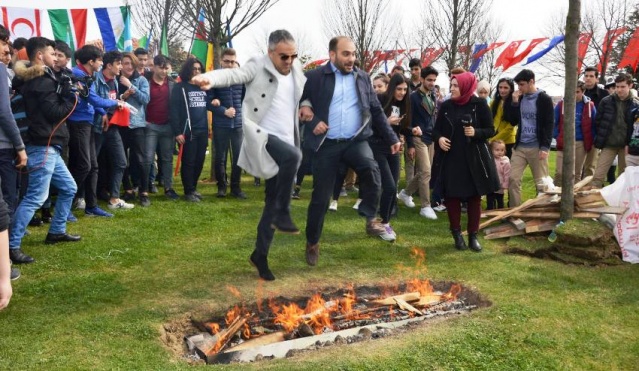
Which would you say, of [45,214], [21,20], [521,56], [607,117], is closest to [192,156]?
[45,214]

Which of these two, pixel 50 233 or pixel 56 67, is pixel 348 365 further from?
pixel 56 67

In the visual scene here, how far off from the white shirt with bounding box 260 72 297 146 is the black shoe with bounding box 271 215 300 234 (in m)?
0.69

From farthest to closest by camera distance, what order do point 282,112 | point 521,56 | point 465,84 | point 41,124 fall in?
point 521,56, point 465,84, point 41,124, point 282,112

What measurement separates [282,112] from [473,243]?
11.3ft

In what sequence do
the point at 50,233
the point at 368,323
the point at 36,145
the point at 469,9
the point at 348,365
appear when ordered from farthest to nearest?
the point at 469,9 < the point at 50,233 < the point at 36,145 < the point at 368,323 < the point at 348,365

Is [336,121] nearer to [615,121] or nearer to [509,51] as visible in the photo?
[615,121]

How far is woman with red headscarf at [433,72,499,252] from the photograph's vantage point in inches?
274

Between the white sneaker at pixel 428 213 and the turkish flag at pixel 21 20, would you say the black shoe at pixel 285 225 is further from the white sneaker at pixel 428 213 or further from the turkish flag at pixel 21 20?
the turkish flag at pixel 21 20

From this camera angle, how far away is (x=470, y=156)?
23.0 ft

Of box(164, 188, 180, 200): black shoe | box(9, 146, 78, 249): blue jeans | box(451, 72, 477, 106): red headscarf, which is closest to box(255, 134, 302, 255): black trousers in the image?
box(9, 146, 78, 249): blue jeans

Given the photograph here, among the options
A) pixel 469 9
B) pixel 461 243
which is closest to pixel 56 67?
pixel 461 243

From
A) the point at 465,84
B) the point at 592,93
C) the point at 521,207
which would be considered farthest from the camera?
the point at 592,93

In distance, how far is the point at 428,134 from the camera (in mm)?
9461

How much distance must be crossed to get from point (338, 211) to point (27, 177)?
4.67m
